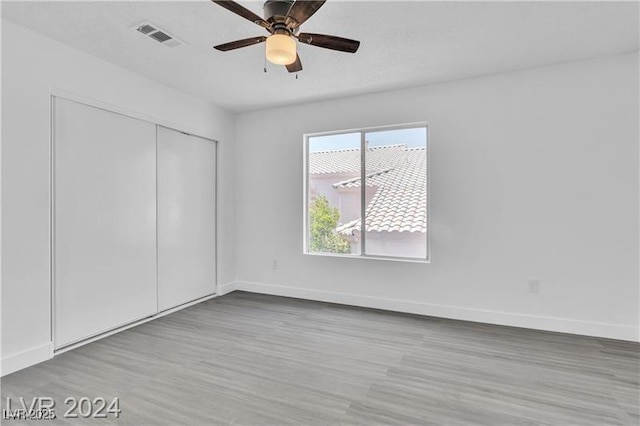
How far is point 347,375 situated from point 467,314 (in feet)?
5.96

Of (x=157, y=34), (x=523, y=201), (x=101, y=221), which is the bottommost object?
(x=101, y=221)

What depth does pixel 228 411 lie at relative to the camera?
6.65 feet

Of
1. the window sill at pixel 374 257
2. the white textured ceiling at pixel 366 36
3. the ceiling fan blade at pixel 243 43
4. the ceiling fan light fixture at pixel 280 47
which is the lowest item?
the window sill at pixel 374 257

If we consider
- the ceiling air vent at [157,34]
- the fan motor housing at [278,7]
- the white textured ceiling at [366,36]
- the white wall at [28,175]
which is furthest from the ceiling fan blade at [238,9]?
the white wall at [28,175]

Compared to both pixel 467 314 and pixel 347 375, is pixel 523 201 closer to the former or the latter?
pixel 467 314

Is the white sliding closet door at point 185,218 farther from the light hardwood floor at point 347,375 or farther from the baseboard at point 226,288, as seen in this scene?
the light hardwood floor at point 347,375

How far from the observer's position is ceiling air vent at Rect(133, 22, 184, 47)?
2557 mm

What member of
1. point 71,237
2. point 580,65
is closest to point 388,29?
point 580,65

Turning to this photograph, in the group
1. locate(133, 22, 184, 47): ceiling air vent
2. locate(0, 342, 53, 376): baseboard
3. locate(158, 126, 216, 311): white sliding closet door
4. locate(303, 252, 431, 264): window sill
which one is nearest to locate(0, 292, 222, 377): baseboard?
locate(0, 342, 53, 376): baseboard

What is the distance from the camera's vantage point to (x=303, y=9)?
→ 188 cm

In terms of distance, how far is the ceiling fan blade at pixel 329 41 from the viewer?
2109 mm

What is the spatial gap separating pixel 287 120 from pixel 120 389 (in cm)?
352

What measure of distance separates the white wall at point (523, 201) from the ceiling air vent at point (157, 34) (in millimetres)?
2006

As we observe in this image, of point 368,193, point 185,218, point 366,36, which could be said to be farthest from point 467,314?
point 185,218
